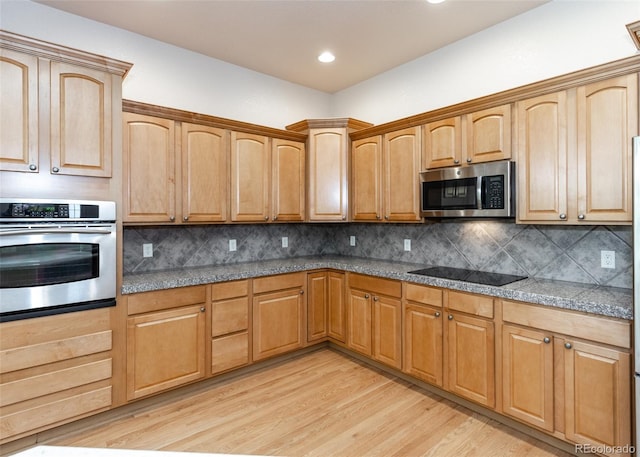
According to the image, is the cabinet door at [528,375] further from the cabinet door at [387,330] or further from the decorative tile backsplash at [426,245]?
the cabinet door at [387,330]

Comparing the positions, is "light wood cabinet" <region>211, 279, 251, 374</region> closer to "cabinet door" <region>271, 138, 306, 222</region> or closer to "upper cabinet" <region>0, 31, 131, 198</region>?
"cabinet door" <region>271, 138, 306, 222</region>

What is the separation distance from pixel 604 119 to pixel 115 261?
10.4 feet

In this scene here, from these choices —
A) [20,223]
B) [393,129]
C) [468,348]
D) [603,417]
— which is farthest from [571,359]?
[20,223]

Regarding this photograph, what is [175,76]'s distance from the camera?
127 inches

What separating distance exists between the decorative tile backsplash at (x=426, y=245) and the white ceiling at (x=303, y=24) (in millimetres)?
1622

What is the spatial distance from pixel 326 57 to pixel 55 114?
2327 millimetres

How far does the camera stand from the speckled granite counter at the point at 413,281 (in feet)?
6.43

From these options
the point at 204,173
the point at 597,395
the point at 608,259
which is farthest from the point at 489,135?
Result: the point at 204,173

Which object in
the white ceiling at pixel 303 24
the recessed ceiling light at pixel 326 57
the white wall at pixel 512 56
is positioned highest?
the recessed ceiling light at pixel 326 57

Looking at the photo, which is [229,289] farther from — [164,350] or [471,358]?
[471,358]

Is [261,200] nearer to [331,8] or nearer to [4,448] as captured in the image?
[331,8]

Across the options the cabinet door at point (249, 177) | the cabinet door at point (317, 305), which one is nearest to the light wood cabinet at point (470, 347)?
the cabinet door at point (317, 305)

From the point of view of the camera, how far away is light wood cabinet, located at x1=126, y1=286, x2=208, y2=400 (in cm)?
246

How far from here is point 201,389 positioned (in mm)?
2859
